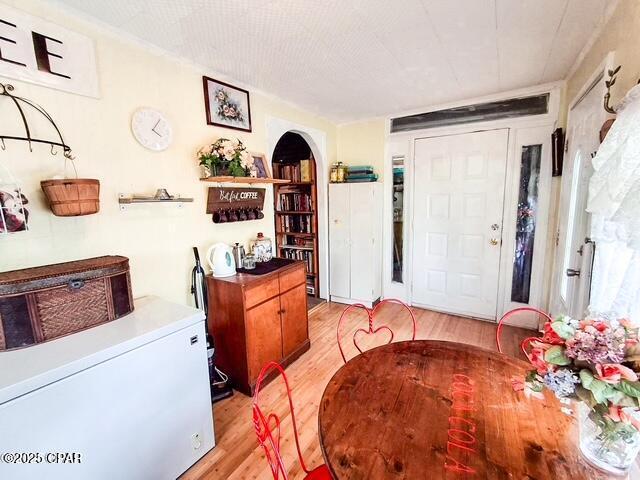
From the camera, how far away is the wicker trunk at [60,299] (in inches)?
46.4

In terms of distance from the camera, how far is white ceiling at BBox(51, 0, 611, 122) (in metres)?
1.51

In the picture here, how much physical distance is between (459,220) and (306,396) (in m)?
2.42

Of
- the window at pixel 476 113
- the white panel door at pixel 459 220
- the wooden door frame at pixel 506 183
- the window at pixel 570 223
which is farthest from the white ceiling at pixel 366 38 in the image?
the window at pixel 570 223

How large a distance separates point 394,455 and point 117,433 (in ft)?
3.77

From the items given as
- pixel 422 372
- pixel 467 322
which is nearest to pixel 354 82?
pixel 422 372

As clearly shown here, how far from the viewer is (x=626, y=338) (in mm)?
791

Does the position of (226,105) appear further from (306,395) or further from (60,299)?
(306,395)

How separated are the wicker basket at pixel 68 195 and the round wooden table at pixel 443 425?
1.44m

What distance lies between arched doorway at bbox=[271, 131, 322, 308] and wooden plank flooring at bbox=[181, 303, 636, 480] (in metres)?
0.72

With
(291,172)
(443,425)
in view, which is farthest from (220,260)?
(291,172)

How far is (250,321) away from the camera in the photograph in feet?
6.75

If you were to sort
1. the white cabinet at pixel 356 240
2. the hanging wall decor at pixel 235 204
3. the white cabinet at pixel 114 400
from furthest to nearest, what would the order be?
the white cabinet at pixel 356 240, the hanging wall decor at pixel 235 204, the white cabinet at pixel 114 400

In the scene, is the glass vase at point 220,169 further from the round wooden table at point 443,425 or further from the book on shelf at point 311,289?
the book on shelf at point 311,289

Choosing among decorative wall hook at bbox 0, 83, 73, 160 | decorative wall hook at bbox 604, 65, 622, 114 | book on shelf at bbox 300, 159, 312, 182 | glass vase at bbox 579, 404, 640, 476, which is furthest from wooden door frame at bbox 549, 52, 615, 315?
decorative wall hook at bbox 0, 83, 73, 160
